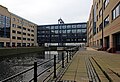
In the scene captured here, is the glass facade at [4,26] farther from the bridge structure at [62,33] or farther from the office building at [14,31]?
the bridge structure at [62,33]

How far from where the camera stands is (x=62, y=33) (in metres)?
105

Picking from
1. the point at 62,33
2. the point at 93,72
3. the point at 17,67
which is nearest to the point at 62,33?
the point at 62,33

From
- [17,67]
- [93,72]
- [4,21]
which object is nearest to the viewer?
[93,72]

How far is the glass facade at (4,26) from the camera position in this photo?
2478 inches

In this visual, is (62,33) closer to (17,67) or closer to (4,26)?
(4,26)

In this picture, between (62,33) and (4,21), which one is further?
(62,33)

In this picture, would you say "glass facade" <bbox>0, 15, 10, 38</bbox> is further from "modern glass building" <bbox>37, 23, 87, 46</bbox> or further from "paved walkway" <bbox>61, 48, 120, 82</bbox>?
"paved walkway" <bbox>61, 48, 120, 82</bbox>

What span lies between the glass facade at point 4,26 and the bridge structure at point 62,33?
38.7m

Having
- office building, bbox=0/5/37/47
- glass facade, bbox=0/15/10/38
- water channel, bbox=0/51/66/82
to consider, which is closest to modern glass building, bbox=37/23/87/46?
office building, bbox=0/5/37/47

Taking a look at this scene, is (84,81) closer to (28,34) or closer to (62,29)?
(28,34)

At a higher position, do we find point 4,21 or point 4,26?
point 4,21

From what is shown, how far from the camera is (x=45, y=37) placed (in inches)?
4200

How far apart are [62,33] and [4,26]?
46.8 metres

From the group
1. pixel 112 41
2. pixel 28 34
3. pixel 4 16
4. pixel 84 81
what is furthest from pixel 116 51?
pixel 28 34
